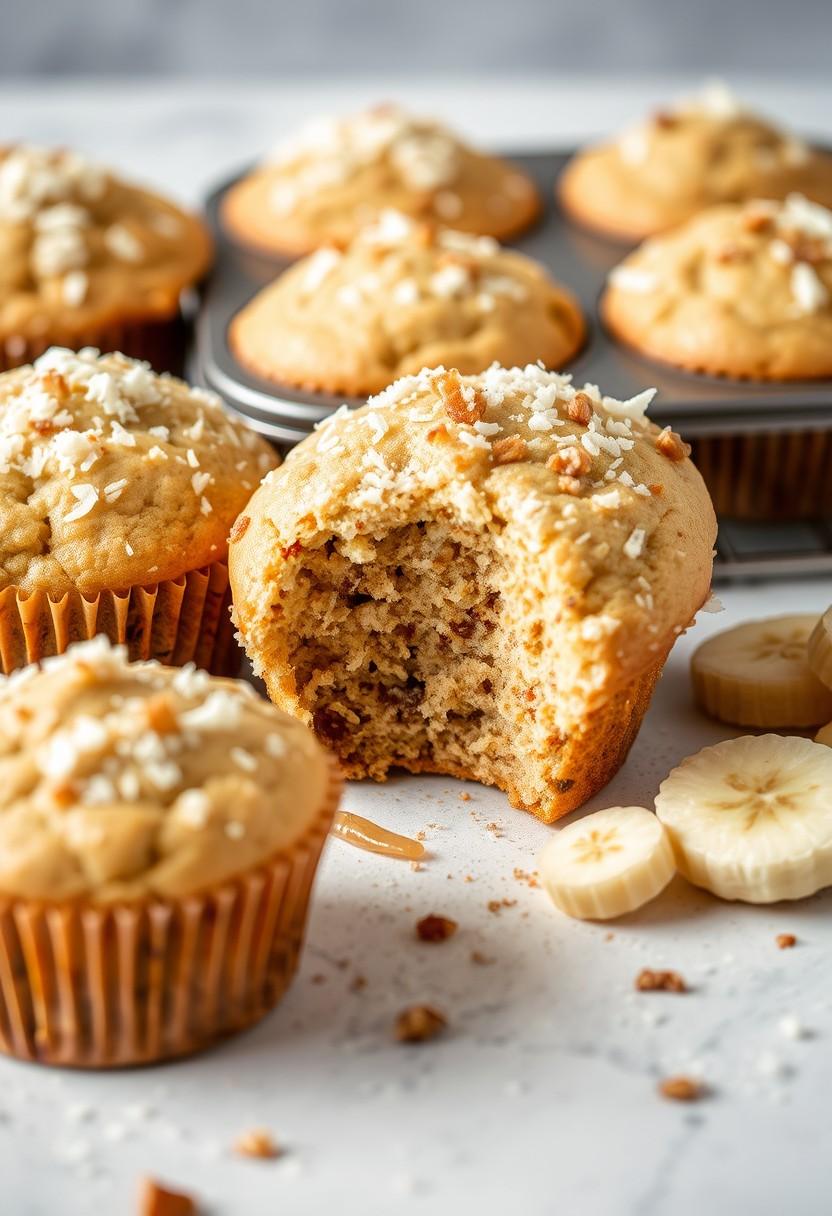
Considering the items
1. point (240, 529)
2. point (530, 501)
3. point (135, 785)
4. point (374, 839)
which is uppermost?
point (530, 501)

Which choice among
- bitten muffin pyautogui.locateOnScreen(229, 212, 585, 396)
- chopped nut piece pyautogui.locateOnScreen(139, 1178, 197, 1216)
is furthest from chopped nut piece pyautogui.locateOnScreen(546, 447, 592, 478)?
chopped nut piece pyautogui.locateOnScreen(139, 1178, 197, 1216)

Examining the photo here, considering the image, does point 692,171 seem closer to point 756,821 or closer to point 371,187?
point 371,187

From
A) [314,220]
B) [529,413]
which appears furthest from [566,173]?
[529,413]

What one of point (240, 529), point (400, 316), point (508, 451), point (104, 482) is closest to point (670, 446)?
point (508, 451)

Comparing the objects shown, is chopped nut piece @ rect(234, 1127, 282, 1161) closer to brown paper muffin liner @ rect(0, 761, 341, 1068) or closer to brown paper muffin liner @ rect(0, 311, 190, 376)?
brown paper muffin liner @ rect(0, 761, 341, 1068)

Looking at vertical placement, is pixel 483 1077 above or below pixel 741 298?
below

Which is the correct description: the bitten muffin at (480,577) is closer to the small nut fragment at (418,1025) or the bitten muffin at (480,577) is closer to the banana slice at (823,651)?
the banana slice at (823,651)

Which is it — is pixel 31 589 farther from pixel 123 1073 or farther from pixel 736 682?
pixel 736 682
